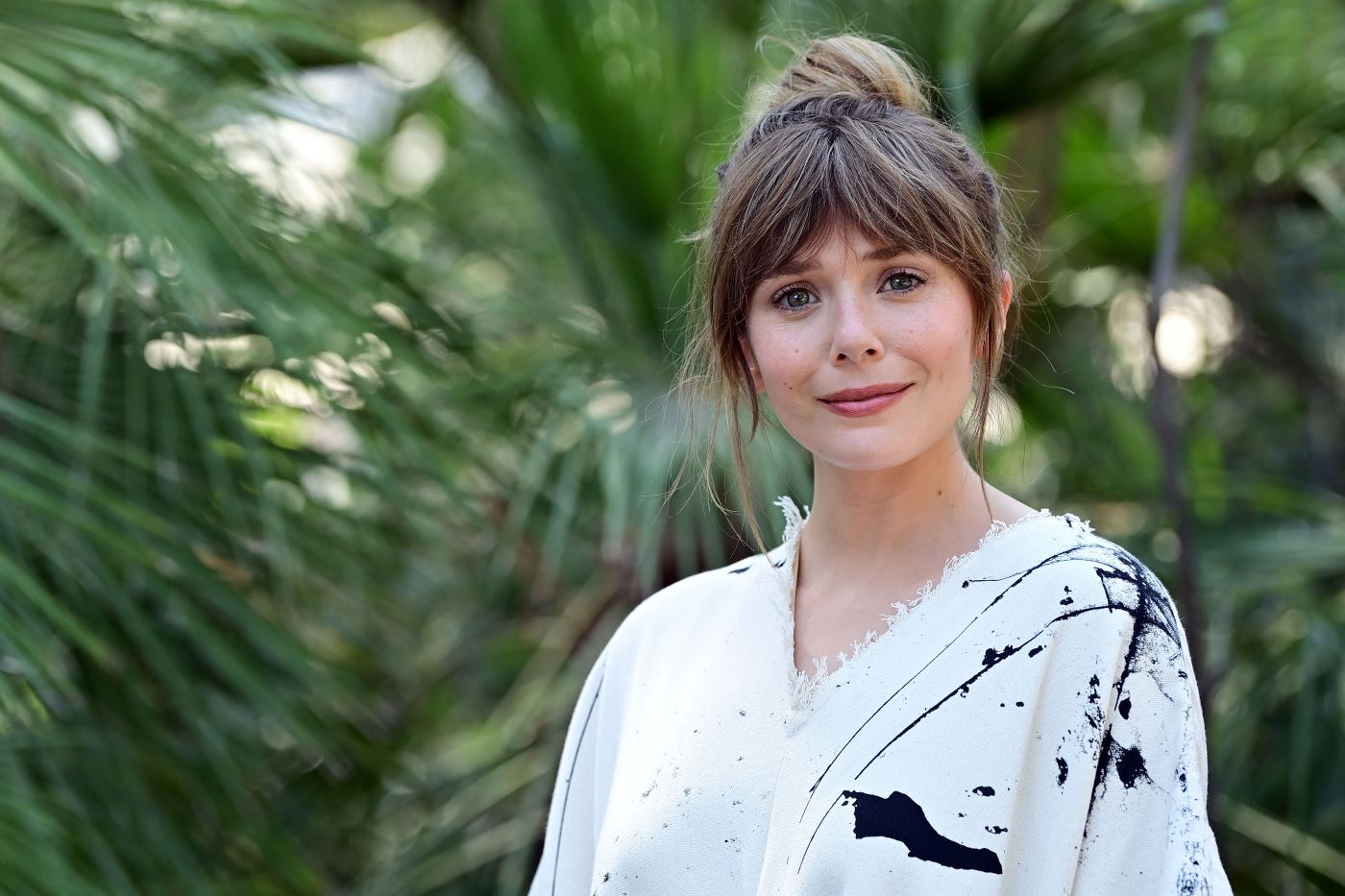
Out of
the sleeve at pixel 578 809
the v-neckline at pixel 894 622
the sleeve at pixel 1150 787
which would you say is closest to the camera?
the sleeve at pixel 1150 787

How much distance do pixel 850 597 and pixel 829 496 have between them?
0.06 metres

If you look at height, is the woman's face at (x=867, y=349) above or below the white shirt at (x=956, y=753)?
above

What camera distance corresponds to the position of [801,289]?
0.82 m

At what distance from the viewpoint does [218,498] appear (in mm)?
1465

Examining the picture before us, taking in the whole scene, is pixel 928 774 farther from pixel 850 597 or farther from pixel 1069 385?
pixel 1069 385

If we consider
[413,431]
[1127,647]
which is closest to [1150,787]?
[1127,647]

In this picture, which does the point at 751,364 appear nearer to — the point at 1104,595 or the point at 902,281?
the point at 902,281

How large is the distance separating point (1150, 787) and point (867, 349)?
0.84 feet

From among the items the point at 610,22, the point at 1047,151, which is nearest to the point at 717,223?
the point at 610,22

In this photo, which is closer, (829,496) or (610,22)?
(829,496)

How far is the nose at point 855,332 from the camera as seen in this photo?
0.78 metres

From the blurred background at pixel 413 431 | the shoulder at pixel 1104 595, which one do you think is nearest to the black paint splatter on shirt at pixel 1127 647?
the shoulder at pixel 1104 595

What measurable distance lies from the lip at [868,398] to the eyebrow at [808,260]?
0.07 metres

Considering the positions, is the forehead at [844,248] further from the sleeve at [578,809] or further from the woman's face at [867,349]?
the sleeve at [578,809]
